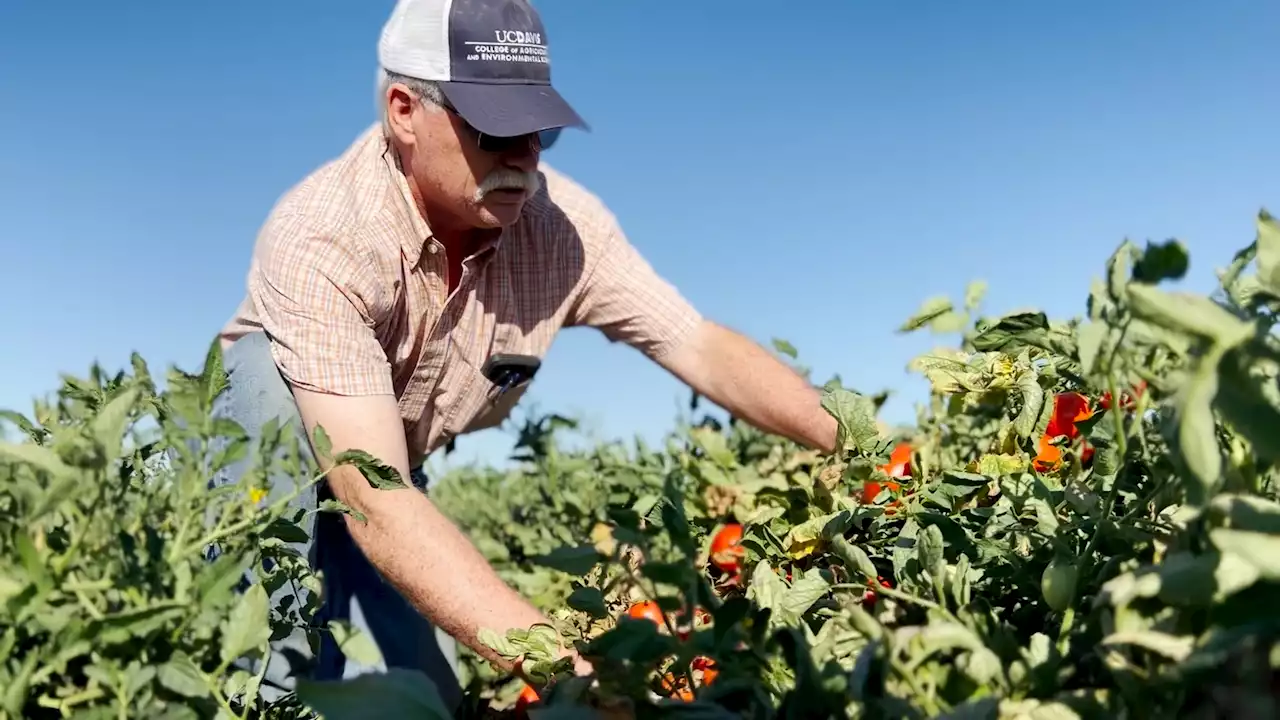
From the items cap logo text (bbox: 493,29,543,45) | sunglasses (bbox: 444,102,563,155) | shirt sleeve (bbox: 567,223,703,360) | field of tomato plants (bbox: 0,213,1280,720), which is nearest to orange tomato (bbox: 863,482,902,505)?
field of tomato plants (bbox: 0,213,1280,720)

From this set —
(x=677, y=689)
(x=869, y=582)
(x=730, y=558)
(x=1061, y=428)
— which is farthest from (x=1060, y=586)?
(x=730, y=558)

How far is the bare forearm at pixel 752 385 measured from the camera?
2445 millimetres

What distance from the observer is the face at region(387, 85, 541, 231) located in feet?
7.58

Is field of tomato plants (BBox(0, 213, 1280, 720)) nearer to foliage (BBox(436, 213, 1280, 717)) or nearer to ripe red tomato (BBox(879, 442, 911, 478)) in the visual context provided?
foliage (BBox(436, 213, 1280, 717))

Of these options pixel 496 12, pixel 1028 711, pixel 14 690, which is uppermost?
pixel 496 12

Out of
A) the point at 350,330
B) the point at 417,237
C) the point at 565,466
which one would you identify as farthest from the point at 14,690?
the point at 565,466

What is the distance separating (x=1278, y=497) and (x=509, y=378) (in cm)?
207

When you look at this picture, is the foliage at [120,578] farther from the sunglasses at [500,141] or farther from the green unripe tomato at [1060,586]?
the sunglasses at [500,141]

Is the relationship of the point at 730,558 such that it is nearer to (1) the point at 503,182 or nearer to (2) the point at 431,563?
(2) the point at 431,563

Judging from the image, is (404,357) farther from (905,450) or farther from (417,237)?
(905,450)

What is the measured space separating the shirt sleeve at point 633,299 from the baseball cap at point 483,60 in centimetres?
39

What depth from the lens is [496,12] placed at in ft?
8.10

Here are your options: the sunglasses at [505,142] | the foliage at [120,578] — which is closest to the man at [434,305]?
the sunglasses at [505,142]

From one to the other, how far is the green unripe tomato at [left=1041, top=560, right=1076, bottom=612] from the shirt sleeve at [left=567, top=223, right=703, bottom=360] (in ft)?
6.50
